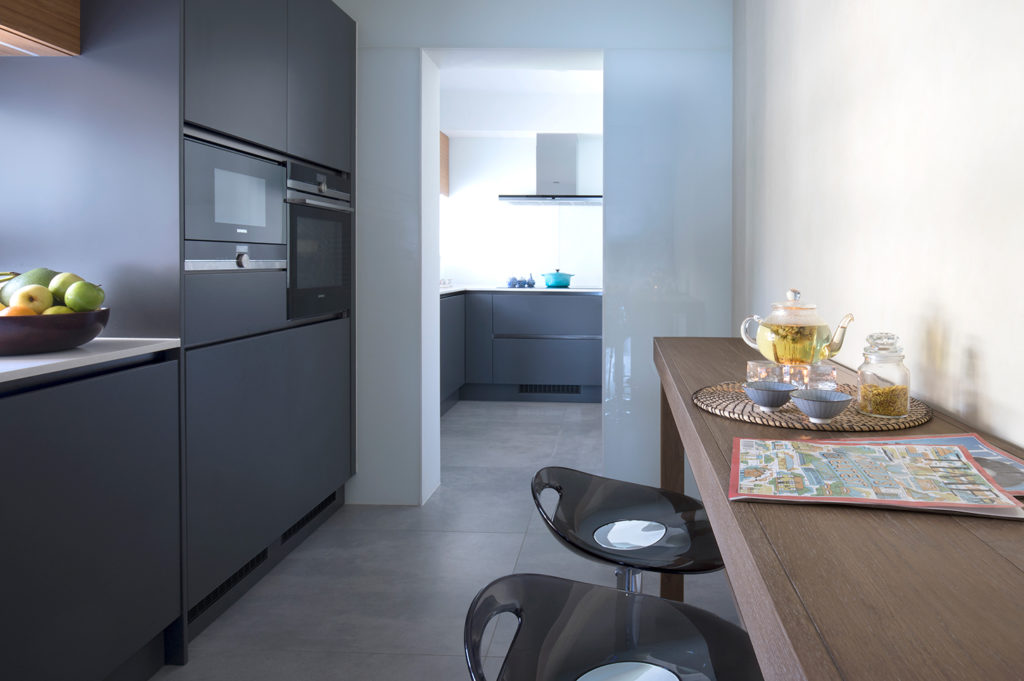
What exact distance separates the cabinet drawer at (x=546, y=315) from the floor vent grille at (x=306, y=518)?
3.03 metres

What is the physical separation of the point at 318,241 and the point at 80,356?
4.69 ft

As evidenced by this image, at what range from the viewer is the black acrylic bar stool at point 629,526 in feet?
4.85

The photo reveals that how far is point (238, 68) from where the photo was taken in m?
2.47

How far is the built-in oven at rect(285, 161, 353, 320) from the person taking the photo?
2.90 m

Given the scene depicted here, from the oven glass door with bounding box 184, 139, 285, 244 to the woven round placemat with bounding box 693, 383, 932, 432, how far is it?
1.53 m

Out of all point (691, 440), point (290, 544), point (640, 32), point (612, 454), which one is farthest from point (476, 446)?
point (691, 440)

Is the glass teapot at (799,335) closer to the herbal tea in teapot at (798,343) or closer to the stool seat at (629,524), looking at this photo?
the herbal tea in teapot at (798,343)

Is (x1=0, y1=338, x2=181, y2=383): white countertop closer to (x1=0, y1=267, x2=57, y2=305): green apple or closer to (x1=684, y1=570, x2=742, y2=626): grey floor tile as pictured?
(x1=0, y1=267, x2=57, y2=305): green apple

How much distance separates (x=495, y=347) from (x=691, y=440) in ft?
17.1

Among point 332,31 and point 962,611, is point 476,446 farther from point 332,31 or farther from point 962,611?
point 962,611

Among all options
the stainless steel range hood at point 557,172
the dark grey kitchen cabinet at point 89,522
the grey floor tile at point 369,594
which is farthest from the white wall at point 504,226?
the dark grey kitchen cabinet at point 89,522

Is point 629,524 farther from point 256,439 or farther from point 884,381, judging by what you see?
point 256,439

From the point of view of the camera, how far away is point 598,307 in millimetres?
6258

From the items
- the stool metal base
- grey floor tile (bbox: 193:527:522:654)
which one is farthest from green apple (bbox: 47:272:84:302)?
the stool metal base
